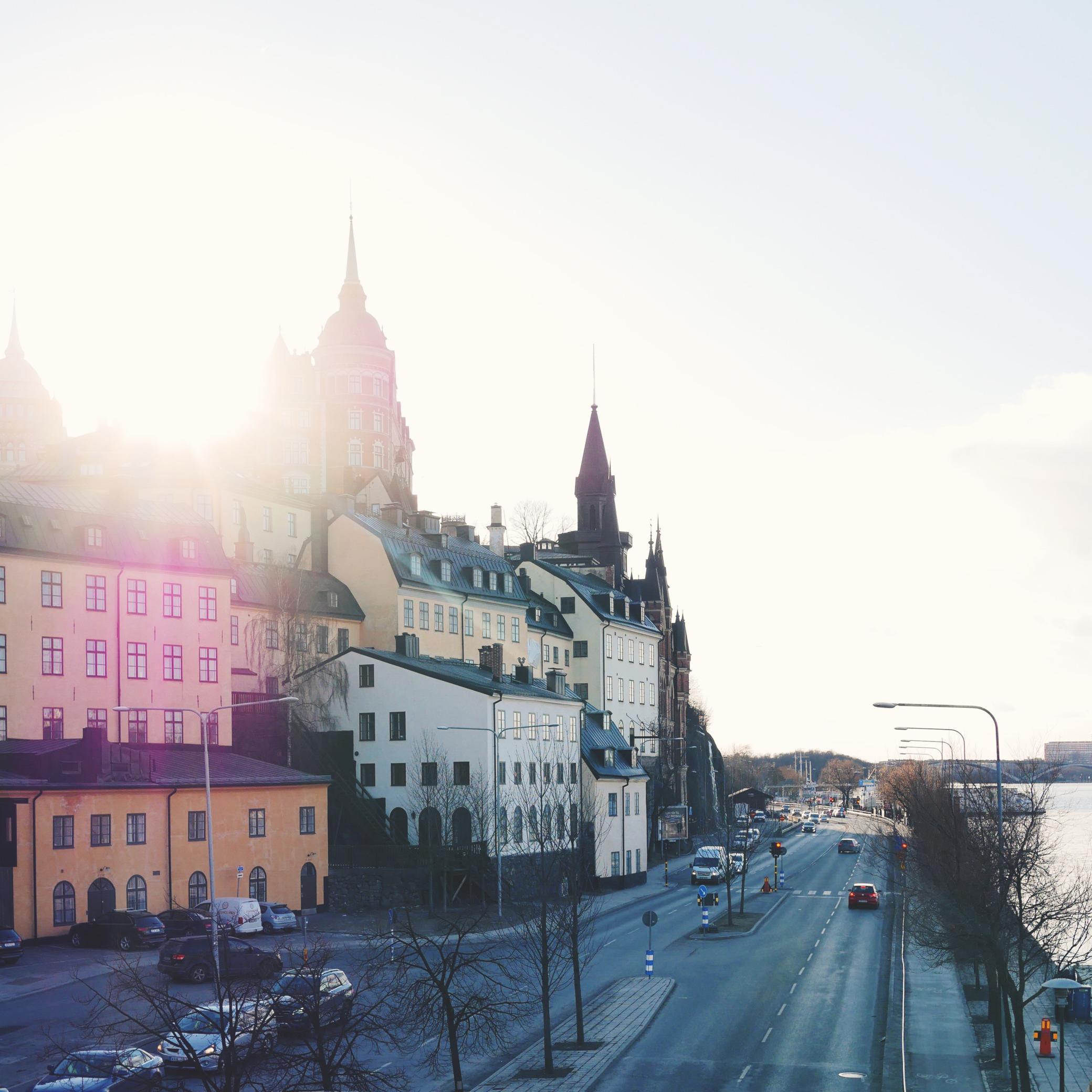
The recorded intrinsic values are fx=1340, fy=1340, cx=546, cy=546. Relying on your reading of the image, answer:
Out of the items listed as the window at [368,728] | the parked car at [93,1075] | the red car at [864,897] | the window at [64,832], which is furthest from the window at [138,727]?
the parked car at [93,1075]

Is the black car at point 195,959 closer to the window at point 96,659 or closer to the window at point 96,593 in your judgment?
the window at point 96,659

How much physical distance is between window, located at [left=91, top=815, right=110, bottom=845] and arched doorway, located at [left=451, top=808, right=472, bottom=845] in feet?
60.8

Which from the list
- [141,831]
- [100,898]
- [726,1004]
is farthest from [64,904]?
[726,1004]

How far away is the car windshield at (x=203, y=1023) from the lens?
63.5 ft

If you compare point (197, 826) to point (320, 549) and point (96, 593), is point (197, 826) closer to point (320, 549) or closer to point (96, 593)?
point (96, 593)

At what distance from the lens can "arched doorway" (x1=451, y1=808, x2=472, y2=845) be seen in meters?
67.3

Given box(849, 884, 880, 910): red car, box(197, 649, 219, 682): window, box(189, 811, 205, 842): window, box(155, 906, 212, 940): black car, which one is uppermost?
box(197, 649, 219, 682): window

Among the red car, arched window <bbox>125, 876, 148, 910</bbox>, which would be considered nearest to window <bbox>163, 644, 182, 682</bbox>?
arched window <bbox>125, 876, 148, 910</bbox>

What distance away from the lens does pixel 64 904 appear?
5188 cm

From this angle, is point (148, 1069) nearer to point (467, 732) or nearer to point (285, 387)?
point (467, 732)

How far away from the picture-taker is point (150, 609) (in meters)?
65.4

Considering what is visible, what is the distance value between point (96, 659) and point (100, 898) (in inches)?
533

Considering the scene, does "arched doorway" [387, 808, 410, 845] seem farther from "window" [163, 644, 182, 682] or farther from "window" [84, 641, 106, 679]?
"window" [84, 641, 106, 679]

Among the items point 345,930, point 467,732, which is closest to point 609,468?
point 467,732
